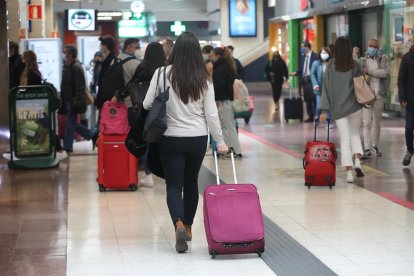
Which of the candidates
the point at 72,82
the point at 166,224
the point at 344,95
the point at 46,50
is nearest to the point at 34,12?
the point at 46,50

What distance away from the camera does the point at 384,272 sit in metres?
7.26

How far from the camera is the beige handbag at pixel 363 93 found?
11703mm

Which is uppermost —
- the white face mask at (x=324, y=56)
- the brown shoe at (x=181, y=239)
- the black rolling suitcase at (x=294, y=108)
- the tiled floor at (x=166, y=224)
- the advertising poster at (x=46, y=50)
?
the advertising poster at (x=46, y=50)

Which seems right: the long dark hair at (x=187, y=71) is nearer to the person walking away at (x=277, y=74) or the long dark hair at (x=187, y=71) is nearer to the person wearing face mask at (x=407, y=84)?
the person wearing face mask at (x=407, y=84)

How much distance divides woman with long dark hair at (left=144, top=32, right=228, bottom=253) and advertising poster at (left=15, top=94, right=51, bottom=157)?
630cm

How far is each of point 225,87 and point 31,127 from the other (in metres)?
2.90

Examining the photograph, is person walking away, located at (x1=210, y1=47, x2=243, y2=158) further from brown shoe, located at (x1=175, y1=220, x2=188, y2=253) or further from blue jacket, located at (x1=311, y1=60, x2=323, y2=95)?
brown shoe, located at (x1=175, y1=220, x2=188, y2=253)

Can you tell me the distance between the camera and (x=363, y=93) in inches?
463

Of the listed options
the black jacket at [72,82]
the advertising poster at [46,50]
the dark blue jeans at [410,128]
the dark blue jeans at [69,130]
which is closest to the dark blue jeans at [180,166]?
the dark blue jeans at [410,128]

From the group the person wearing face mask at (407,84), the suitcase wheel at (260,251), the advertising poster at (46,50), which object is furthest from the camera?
the advertising poster at (46,50)

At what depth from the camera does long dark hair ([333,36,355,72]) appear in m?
11.9

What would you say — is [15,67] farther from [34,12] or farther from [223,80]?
[34,12]

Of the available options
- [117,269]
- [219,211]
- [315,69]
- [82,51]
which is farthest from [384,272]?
[82,51]

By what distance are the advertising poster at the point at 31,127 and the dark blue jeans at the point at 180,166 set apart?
6318mm
